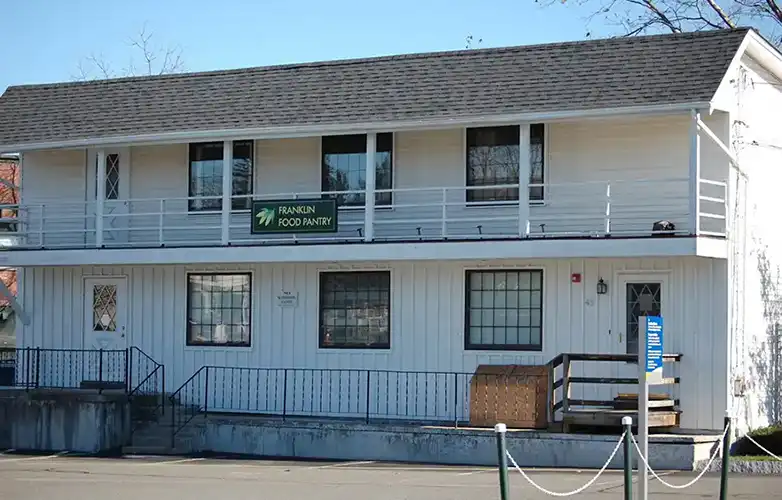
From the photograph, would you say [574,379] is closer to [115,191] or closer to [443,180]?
[443,180]

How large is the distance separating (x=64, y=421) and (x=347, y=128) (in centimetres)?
783

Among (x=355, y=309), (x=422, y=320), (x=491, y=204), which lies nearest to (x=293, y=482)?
(x=422, y=320)

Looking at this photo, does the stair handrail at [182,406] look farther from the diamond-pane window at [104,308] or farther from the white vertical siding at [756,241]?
the white vertical siding at [756,241]

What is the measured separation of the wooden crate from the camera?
21750mm

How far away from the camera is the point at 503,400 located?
21.9m

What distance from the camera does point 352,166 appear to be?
82.9 ft

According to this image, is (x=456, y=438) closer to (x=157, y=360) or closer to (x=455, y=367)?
(x=455, y=367)

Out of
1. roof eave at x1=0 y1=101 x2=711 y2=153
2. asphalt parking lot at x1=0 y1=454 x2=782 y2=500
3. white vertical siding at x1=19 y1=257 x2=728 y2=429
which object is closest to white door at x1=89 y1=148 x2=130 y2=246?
white vertical siding at x1=19 y1=257 x2=728 y2=429

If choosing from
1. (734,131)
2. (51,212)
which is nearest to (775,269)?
(734,131)

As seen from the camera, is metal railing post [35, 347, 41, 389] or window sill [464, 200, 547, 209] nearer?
window sill [464, 200, 547, 209]

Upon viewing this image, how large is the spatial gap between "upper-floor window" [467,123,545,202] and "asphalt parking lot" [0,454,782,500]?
18.3 ft

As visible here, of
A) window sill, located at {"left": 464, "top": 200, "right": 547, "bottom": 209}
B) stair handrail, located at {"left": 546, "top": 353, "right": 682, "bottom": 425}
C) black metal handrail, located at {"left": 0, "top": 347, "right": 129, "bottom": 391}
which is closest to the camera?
stair handrail, located at {"left": 546, "top": 353, "right": 682, "bottom": 425}

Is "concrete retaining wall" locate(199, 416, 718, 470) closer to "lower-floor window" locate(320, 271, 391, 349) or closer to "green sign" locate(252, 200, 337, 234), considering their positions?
"lower-floor window" locate(320, 271, 391, 349)

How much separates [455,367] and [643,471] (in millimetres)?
10443
